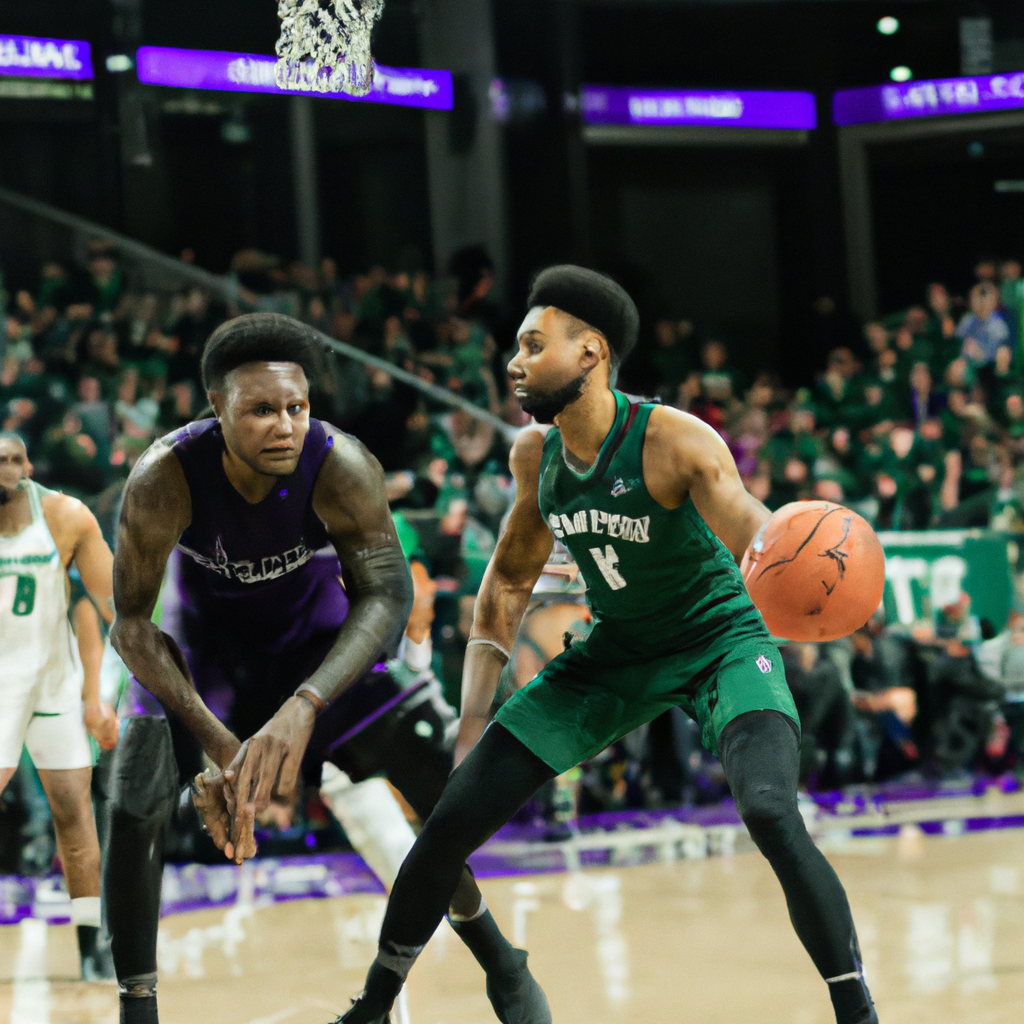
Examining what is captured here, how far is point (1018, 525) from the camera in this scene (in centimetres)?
898

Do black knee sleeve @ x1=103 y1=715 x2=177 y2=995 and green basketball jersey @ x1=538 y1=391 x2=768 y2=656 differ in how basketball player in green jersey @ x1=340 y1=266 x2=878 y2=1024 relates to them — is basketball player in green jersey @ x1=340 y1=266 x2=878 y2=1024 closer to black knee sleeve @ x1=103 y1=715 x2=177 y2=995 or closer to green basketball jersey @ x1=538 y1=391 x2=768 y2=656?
green basketball jersey @ x1=538 y1=391 x2=768 y2=656

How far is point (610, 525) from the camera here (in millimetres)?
3566

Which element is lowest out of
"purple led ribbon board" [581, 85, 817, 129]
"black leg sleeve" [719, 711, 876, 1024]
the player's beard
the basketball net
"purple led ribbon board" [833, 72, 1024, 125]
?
"black leg sleeve" [719, 711, 876, 1024]

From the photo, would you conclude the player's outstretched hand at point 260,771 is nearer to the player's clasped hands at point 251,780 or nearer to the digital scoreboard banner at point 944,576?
the player's clasped hands at point 251,780

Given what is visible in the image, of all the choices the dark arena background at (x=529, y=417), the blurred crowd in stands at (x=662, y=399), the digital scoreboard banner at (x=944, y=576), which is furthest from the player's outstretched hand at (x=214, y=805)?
the digital scoreboard banner at (x=944, y=576)

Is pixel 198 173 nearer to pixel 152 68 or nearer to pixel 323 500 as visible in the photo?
pixel 152 68

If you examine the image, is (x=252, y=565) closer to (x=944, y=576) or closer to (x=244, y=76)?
(x=944, y=576)

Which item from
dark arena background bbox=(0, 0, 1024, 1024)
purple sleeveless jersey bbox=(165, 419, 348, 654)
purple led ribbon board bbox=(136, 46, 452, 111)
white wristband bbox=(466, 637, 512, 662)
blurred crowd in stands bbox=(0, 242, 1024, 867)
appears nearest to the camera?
purple sleeveless jersey bbox=(165, 419, 348, 654)

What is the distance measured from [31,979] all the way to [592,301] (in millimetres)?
3202

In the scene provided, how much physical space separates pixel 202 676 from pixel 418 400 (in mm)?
6751

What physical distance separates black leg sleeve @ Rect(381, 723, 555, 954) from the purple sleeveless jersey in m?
0.62

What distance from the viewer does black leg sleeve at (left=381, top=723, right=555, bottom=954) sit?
134 inches

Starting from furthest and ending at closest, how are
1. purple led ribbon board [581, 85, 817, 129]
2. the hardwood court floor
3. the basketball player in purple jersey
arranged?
purple led ribbon board [581, 85, 817, 129], the hardwood court floor, the basketball player in purple jersey

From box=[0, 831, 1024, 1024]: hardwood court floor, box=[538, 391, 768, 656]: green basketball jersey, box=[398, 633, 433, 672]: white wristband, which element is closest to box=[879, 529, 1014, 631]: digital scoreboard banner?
box=[0, 831, 1024, 1024]: hardwood court floor
